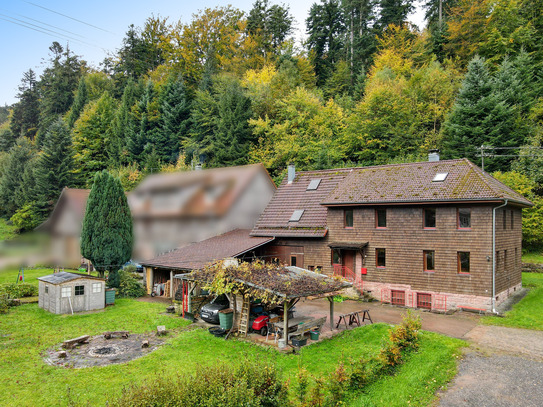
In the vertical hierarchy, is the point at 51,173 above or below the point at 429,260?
above

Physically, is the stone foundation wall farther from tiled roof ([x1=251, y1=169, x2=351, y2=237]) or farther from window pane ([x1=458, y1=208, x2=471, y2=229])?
tiled roof ([x1=251, y1=169, x2=351, y2=237])

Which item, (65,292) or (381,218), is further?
(381,218)

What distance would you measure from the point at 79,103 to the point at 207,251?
166 ft

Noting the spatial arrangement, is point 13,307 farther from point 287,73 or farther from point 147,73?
point 147,73

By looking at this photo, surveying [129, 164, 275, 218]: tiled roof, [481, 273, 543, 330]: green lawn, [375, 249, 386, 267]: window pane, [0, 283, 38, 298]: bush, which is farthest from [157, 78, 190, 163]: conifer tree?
[481, 273, 543, 330]: green lawn

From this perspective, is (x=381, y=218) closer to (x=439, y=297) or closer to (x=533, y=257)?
(x=439, y=297)

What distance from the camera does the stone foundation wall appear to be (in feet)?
65.4

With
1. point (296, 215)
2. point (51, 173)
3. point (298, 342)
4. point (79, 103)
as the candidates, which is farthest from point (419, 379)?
point (79, 103)

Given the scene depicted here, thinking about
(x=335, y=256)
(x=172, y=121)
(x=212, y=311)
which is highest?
(x=172, y=121)

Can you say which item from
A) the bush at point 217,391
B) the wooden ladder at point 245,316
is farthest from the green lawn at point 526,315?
the bush at point 217,391

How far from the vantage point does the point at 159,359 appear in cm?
1354

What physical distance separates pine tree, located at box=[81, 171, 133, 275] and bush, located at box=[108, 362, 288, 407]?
61.3ft

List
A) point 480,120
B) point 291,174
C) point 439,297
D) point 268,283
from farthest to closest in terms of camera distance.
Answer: point 480,120 < point 291,174 < point 439,297 < point 268,283

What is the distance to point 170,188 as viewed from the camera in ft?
86.1
